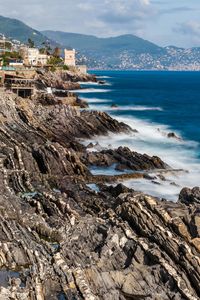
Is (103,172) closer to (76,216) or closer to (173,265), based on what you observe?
(76,216)

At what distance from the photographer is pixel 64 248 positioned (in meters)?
27.4

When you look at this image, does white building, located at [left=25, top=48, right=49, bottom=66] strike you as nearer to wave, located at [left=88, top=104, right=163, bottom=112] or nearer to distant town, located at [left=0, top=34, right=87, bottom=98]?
distant town, located at [left=0, top=34, right=87, bottom=98]

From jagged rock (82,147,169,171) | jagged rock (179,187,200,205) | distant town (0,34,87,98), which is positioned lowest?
jagged rock (82,147,169,171)

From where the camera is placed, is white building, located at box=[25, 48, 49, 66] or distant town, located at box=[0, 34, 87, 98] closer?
distant town, located at box=[0, 34, 87, 98]

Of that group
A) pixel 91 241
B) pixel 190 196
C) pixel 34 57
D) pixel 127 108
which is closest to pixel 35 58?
pixel 34 57

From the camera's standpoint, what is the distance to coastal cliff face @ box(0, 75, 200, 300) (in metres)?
23.6

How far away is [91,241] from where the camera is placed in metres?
27.9

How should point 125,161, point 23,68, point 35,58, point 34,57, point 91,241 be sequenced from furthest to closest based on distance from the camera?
point 35,58 → point 34,57 → point 23,68 → point 125,161 → point 91,241

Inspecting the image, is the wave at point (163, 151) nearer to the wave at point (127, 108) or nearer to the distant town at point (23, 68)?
the wave at point (127, 108)

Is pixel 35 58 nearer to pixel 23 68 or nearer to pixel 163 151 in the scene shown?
pixel 23 68

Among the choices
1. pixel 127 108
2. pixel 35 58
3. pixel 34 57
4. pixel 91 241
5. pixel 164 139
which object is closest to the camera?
pixel 91 241

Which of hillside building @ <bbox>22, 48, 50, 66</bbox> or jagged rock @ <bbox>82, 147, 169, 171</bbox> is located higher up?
hillside building @ <bbox>22, 48, 50, 66</bbox>

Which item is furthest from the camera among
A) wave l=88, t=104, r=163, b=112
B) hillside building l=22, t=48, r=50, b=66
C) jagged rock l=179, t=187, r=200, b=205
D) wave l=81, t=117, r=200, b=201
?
hillside building l=22, t=48, r=50, b=66

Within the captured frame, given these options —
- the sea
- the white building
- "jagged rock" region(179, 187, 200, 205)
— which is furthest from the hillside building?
"jagged rock" region(179, 187, 200, 205)
